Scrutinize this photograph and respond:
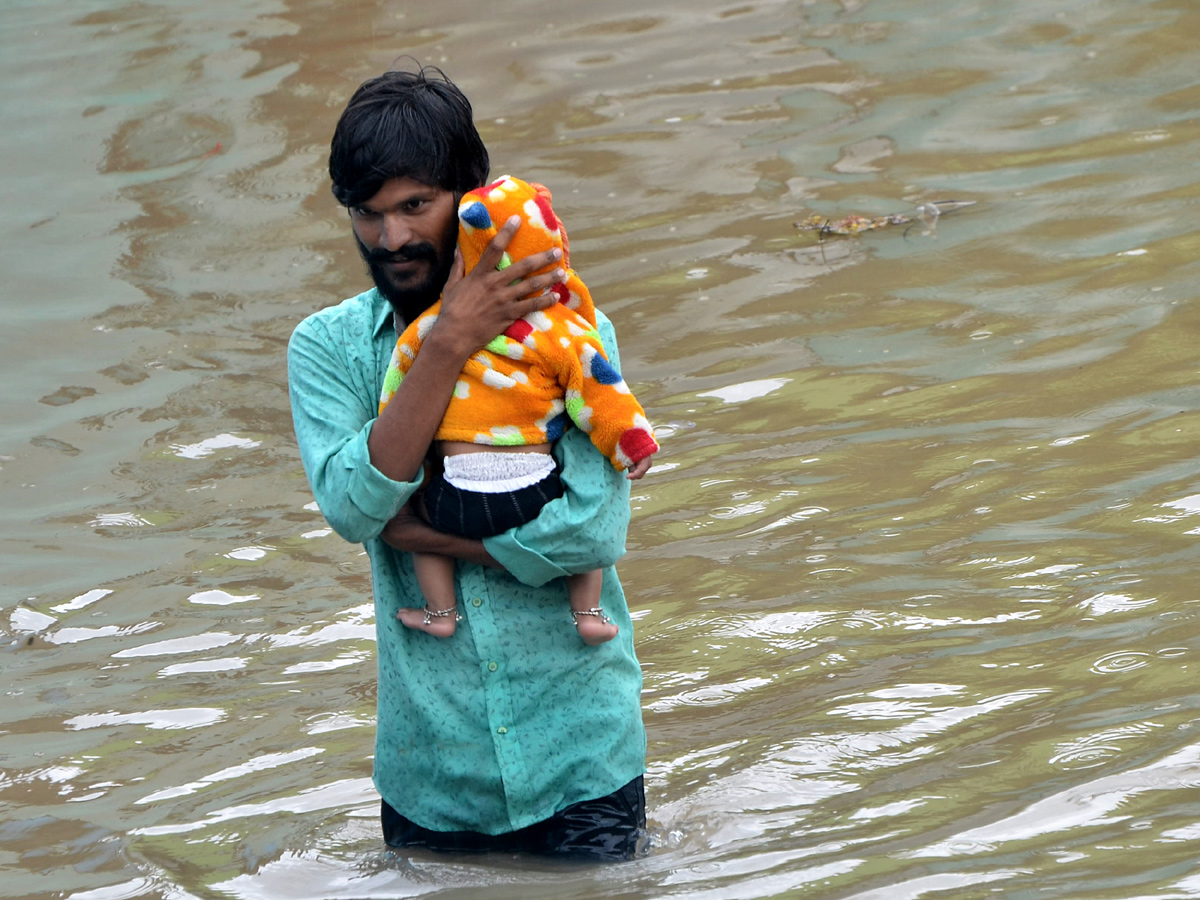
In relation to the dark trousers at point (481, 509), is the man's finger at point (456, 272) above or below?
above

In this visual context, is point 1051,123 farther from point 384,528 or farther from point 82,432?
point 384,528

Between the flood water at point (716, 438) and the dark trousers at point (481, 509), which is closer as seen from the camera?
the dark trousers at point (481, 509)

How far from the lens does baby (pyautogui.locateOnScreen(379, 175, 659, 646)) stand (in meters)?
2.69

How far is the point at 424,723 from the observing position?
2.92 metres

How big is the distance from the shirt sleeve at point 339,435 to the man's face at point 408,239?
165 mm

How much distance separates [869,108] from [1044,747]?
259 inches

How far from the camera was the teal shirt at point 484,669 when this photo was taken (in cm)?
283

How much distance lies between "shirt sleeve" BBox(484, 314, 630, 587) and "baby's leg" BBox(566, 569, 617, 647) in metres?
0.08

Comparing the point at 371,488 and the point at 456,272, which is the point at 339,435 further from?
the point at 456,272

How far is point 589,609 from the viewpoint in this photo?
288 centimetres

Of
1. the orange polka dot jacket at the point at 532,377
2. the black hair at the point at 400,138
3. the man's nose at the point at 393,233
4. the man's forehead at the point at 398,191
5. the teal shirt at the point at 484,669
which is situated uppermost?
the black hair at the point at 400,138

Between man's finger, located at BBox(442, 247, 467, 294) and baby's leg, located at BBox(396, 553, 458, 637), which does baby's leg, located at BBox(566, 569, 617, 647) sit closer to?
baby's leg, located at BBox(396, 553, 458, 637)

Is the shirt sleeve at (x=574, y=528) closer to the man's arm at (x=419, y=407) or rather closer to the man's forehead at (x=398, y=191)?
the man's arm at (x=419, y=407)

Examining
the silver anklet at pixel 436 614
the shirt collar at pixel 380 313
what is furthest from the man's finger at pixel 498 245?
the silver anklet at pixel 436 614
